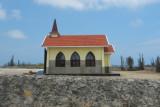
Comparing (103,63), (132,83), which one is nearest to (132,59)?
(103,63)

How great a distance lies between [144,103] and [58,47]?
26.0 m

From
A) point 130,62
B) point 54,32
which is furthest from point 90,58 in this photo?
point 130,62

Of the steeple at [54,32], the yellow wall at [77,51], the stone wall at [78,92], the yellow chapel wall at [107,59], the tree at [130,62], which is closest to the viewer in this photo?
the stone wall at [78,92]

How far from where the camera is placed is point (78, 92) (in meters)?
6.48

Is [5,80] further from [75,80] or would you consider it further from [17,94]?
[75,80]

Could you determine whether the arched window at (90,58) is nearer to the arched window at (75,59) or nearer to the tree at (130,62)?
the arched window at (75,59)

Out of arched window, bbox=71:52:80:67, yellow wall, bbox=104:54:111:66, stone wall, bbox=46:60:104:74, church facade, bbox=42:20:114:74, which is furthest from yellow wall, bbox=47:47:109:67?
yellow wall, bbox=104:54:111:66

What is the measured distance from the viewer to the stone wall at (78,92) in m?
6.38

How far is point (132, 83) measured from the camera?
21.6 feet

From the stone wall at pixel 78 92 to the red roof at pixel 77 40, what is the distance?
25204 millimetres

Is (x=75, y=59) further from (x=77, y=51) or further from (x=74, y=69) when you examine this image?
(x=74, y=69)

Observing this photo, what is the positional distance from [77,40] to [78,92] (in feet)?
88.2

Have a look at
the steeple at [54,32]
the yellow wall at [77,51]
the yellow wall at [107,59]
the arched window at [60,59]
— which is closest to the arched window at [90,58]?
the yellow wall at [77,51]

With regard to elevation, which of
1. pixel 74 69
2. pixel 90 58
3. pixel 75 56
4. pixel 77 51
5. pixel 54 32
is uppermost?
pixel 54 32
